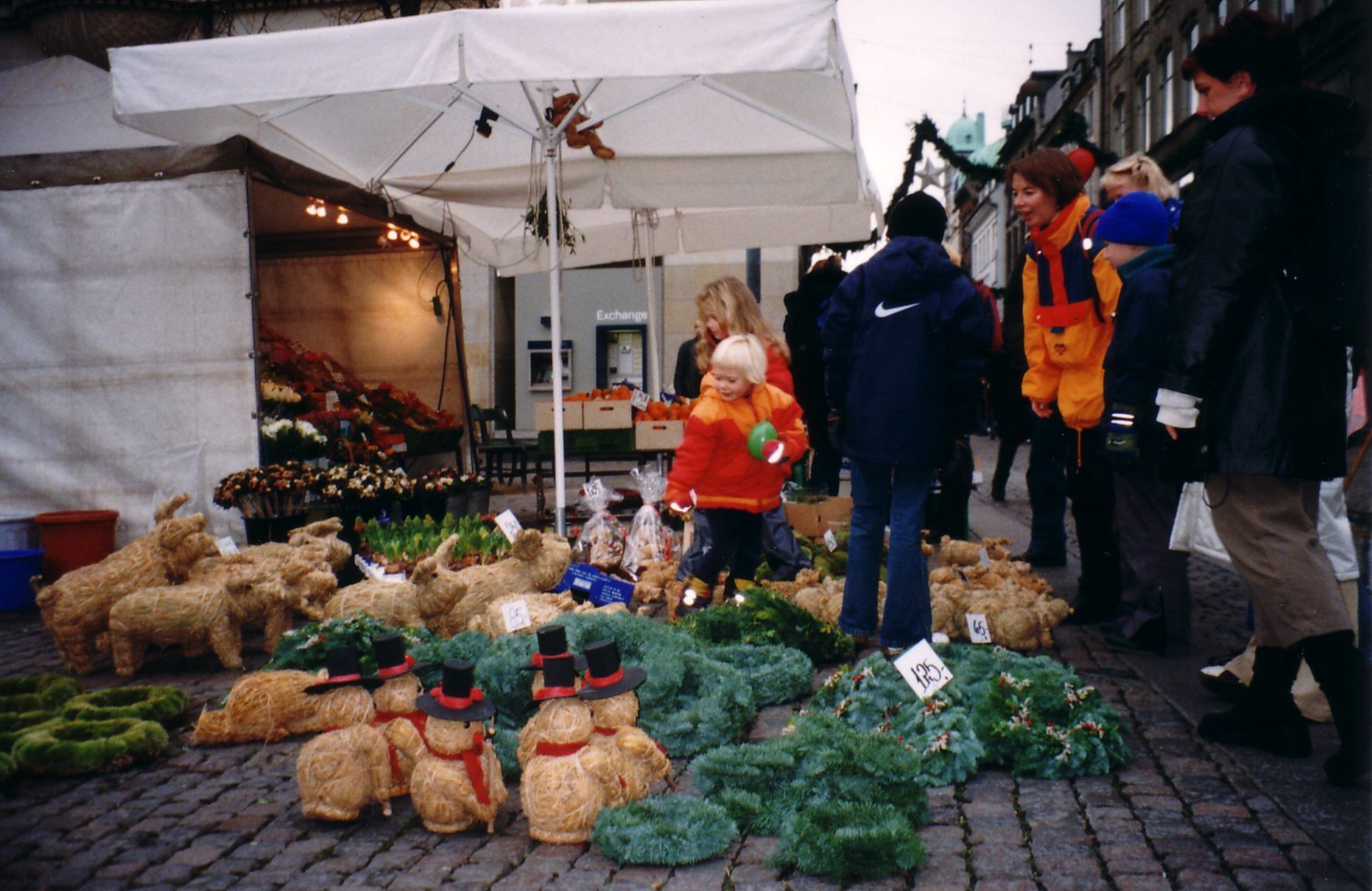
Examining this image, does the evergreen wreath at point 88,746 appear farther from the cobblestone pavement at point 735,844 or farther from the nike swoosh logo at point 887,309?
the nike swoosh logo at point 887,309

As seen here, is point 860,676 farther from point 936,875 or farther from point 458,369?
point 458,369

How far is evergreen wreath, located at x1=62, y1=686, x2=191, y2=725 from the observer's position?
3.79m

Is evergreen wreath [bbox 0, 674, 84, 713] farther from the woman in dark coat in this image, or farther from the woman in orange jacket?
the woman in orange jacket

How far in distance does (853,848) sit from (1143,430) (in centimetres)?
259

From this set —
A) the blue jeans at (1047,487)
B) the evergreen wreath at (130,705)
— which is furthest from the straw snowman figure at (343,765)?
the blue jeans at (1047,487)

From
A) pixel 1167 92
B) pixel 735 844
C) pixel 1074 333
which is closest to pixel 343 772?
pixel 735 844

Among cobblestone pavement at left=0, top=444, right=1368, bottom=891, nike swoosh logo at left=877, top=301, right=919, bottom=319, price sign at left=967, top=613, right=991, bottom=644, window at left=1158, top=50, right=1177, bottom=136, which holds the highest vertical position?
window at left=1158, top=50, right=1177, bottom=136

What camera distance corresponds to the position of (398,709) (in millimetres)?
3086

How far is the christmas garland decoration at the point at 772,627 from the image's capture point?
14.8ft

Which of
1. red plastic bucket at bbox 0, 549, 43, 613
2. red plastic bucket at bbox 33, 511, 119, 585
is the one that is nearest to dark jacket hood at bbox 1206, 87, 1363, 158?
red plastic bucket at bbox 33, 511, 119, 585

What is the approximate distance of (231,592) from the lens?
495 centimetres

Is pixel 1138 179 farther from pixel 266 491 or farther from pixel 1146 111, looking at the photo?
pixel 1146 111

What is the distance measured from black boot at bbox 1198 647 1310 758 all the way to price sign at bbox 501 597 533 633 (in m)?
2.67

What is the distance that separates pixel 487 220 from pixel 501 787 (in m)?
7.89
